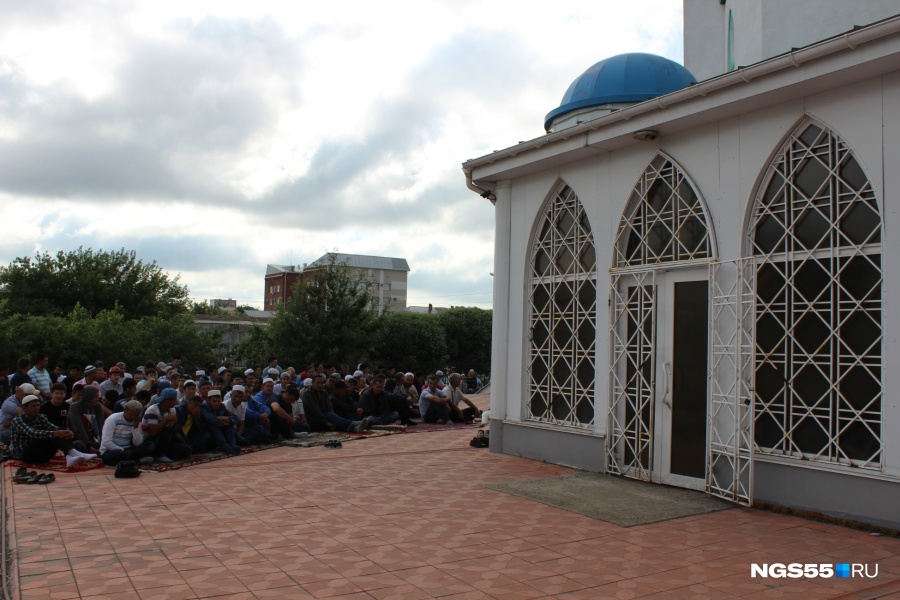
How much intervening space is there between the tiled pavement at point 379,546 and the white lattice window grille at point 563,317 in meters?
1.83

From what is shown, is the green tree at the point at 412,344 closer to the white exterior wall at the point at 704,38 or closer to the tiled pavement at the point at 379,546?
the white exterior wall at the point at 704,38

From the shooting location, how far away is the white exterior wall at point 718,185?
6324 mm

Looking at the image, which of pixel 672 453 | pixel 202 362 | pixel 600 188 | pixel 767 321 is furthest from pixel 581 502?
pixel 202 362

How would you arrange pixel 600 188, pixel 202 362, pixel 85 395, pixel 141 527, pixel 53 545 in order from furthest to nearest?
pixel 202 362
pixel 85 395
pixel 600 188
pixel 141 527
pixel 53 545

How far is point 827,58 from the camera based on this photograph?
21.2 ft

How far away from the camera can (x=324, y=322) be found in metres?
27.1

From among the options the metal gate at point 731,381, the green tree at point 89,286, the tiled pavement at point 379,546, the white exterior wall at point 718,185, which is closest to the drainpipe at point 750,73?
the white exterior wall at point 718,185

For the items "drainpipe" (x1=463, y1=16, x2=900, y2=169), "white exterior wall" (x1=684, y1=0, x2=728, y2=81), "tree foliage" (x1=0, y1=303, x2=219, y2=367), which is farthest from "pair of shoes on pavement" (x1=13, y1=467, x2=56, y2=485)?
"white exterior wall" (x1=684, y1=0, x2=728, y2=81)

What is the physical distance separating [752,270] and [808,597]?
3452 mm

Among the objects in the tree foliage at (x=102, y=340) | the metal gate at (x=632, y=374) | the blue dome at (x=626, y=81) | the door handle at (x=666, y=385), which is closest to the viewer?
the door handle at (x=666, y=385)

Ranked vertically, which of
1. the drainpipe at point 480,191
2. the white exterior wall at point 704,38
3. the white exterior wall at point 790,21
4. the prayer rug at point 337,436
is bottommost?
the prayer rug at point 337,436

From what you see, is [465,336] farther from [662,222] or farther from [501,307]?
[662,222]

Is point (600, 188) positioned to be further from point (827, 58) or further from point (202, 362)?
point (202, 362)

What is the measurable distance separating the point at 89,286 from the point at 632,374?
1298 inches
